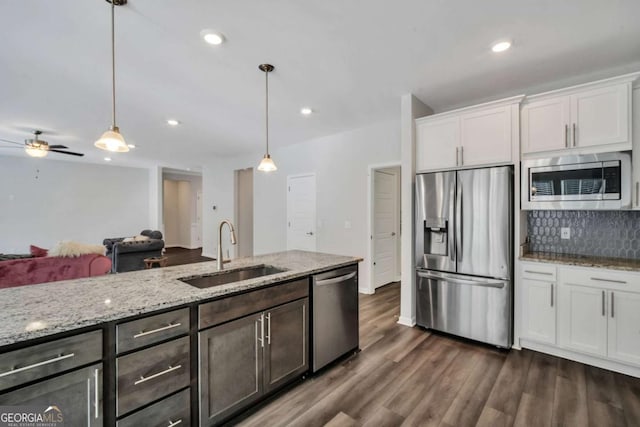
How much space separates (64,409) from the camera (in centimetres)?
117

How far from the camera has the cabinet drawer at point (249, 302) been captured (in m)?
1.61

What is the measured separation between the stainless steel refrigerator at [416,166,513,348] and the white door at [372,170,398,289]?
1403mm

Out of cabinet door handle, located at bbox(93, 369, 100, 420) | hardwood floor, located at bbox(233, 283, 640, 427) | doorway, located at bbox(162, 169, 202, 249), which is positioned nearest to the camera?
cabinet door handle, located at bbox(93, 369, 100, 420)

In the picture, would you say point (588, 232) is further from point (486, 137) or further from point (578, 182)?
point (486, 137)

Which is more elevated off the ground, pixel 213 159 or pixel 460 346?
pixel 213 159

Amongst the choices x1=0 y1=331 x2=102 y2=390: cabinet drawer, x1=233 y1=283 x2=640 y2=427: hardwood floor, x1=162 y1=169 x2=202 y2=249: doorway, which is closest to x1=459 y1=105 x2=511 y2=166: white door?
x1=233 y1=283 x2=640 y2=427: hardwood floor

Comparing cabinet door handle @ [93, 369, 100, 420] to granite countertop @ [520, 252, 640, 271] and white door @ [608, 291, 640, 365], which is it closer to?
granite countertop @ [520, 252, 640, 271]

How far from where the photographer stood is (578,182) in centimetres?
253

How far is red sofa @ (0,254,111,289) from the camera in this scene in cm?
302

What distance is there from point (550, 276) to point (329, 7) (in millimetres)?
2992

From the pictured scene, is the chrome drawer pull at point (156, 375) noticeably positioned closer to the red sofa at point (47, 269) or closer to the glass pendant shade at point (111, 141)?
the glass pendant shade at point (111, 141)

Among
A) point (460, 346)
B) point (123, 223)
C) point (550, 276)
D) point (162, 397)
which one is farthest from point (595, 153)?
point (123, 223)

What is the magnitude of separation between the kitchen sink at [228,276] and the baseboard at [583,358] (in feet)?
8.59

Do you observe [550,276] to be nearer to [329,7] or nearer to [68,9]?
[329,7]
